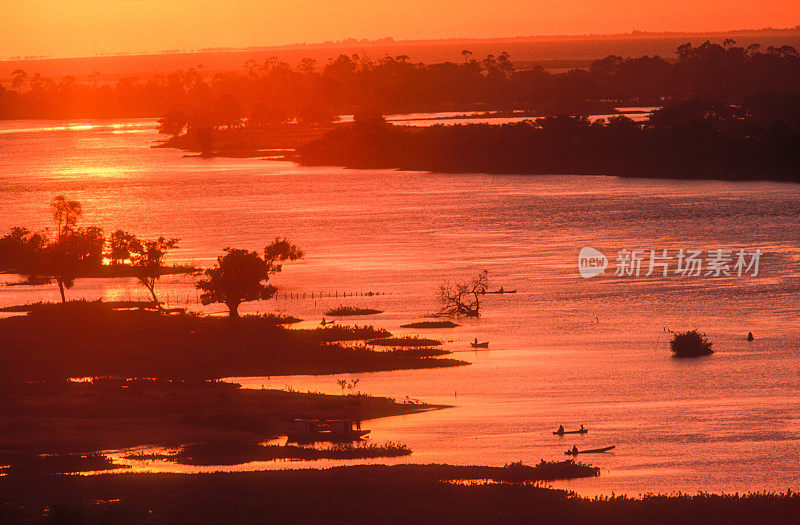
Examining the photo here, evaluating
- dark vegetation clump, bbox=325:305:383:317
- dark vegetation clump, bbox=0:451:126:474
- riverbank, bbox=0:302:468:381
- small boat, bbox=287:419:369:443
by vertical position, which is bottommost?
dark vegetation clump, bbox=0:451:126:474

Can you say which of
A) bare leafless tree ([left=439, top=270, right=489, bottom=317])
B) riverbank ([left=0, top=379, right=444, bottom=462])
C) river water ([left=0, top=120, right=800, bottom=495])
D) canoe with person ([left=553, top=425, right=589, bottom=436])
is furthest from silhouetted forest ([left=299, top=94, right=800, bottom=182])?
riverbank ([left=0, top=379, right=444, bottom=462])

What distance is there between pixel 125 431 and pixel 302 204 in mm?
96186

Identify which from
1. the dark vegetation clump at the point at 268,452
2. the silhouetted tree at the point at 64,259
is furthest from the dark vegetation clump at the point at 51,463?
the silhouetted tree at the point at 64,259

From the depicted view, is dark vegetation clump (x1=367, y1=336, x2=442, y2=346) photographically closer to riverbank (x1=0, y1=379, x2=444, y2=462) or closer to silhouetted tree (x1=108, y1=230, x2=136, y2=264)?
riverbank (x1=0, y1=379, x2=444, y2=462)

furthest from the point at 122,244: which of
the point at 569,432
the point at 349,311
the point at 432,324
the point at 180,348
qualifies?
the point at 569,432

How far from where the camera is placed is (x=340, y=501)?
34.8 m

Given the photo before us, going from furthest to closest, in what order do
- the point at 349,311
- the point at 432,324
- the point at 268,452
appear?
the point at 349,311
the point at 432,324
the point at 268,452

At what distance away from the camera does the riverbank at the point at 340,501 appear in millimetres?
33312

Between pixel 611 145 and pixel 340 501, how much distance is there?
13662 cm

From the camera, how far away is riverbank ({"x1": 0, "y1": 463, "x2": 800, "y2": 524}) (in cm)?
3331
